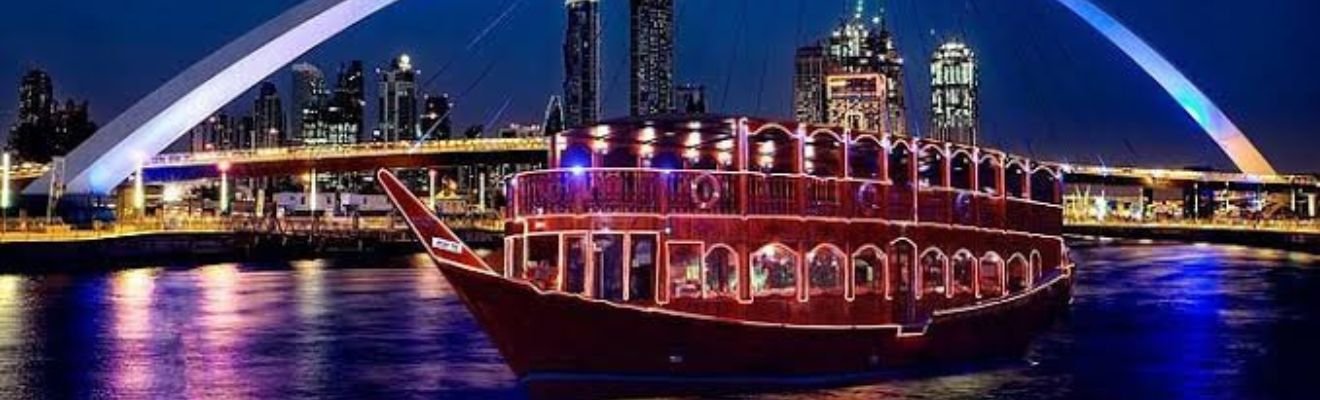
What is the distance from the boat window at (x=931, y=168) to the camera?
65.5ft

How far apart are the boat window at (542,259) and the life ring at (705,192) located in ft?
5.65

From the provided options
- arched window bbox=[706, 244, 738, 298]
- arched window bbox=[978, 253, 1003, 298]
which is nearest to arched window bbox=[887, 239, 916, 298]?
arched window bbox=[978, 253, 1003, 298]

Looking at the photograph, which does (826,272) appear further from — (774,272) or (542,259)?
(542,259)

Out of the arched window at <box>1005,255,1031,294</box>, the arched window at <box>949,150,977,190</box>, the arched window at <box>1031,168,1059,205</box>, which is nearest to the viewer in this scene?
the arched window at <box>949,150,977,190</box>

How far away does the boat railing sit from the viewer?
16703 millimetres

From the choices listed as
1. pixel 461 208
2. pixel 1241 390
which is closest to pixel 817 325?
pixel 1241 390

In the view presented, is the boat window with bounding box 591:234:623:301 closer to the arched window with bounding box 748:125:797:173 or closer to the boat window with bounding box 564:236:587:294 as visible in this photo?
the boat window with bounding box 564:236:587:294

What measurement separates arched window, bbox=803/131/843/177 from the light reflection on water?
110 inches

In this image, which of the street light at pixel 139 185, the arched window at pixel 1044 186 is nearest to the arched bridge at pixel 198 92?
the street light at pixel 139 185

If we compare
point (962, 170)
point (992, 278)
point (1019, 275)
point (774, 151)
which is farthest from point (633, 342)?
point (1019, 275)

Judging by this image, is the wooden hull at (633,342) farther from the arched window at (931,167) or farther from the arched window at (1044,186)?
the arched window at (1044,186)

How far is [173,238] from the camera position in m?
63.2

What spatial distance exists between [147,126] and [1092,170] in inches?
2264

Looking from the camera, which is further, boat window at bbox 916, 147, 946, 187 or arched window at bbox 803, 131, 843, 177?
boat window at bbox 916, 147, 946, 187
